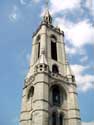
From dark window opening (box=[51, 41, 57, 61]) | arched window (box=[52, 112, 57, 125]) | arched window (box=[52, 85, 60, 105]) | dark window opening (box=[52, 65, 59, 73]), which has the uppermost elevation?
dark window opening (box=[51, 41, 57, 61])

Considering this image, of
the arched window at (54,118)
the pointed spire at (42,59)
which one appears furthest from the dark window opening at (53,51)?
the arched window at (54,118)

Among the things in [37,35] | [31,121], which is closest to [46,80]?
[31,121]

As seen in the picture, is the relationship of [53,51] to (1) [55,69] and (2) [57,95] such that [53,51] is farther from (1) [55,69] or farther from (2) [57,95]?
(2) [57,95]

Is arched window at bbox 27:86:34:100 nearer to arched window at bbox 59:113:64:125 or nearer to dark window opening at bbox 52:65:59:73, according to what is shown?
dark window opening at bbox 52:65:59:73

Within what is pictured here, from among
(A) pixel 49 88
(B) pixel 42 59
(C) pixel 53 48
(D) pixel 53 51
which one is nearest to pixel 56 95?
(A) pixel 49 88

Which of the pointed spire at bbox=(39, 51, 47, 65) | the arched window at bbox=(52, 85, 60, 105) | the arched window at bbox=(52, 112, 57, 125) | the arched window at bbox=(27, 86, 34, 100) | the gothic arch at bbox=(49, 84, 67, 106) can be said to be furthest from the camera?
the pointed spire at bbox=(39, 51, 47, 65)

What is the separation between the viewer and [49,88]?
35156mm

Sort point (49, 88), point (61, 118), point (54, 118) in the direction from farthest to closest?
1. point (49, 88)
2. point (61, 118)
3. point (54, 118)

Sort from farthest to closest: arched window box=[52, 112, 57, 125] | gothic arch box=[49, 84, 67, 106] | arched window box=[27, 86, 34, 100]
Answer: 1. arched window box=[27, 86, 34, 100]
2. gothic arch box=[49, 84, 67, 106]
3. arched window box=[52, 112, 57, 125]

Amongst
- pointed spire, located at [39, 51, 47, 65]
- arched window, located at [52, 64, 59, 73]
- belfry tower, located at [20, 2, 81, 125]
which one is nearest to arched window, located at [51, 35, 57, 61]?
belfry tower, located at [20, 2, 81, 125]

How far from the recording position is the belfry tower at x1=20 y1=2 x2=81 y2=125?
3284 cm

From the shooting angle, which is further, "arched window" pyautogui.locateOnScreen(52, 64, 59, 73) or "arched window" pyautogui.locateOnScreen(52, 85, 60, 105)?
"arched window" pyautogui.locateOnScreen(52, 64, 59, 73)

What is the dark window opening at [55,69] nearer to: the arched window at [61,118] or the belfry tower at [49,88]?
the belfry tower at [49,88]

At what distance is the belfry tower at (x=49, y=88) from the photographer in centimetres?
3284
